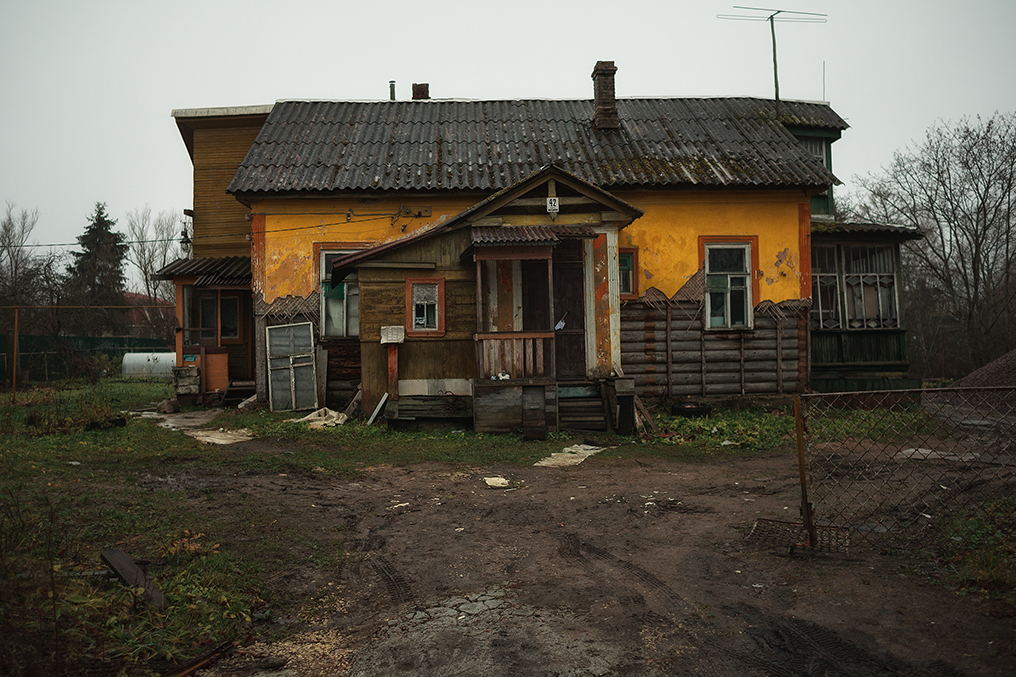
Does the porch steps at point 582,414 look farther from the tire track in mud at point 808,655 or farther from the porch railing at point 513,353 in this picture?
the tire track in mud at point 808,655

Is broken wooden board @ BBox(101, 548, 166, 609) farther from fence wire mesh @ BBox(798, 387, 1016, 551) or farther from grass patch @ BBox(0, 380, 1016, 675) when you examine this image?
fence wire mesh @ BBox(798, 387, 1016, 551)

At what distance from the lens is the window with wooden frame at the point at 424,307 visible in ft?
38.0

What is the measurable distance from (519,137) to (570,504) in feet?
33.8

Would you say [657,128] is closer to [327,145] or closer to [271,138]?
[327,145]

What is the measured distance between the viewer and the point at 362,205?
13.3 meters

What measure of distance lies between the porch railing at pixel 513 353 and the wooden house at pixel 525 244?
4 centimetres

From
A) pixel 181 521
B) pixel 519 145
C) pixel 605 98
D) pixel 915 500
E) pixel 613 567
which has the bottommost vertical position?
pixel 613 567

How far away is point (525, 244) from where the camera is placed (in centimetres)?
1046

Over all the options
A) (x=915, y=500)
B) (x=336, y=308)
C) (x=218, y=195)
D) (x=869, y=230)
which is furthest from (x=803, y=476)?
(x=218, y=195)

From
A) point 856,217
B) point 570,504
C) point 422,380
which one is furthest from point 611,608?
point 856,217

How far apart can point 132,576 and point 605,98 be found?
14.0 metres

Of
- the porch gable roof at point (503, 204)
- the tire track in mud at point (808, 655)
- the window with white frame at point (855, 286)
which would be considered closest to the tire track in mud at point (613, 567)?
the tire track in mud at point (808, 655)

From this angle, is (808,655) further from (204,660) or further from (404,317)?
(404,317)

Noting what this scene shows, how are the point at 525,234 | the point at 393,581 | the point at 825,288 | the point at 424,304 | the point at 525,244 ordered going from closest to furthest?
the point at 393,581
the point at 525,244
the point at 525,234
the point at 424,304
the point at 825,288
